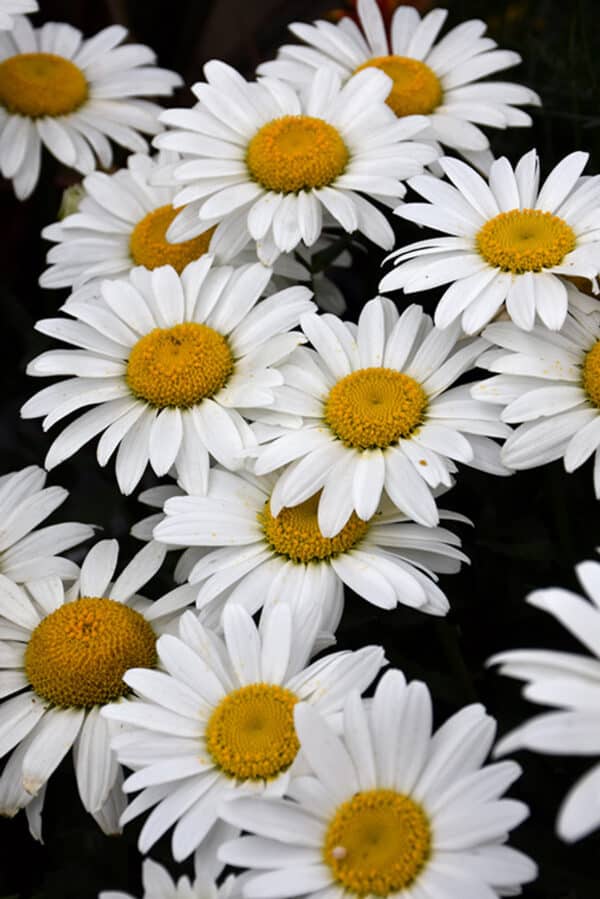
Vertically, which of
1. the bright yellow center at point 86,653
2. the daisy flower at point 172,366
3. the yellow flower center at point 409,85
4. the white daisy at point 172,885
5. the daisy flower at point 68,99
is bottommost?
the white daisy at point 172,885

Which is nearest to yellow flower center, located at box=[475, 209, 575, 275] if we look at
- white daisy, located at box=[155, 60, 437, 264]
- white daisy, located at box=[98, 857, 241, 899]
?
white daisy, located at box=[155, 60, 437, 264]

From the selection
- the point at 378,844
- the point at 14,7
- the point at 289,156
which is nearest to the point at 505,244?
the point at 289,156

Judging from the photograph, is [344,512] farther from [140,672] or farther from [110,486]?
[110,486]

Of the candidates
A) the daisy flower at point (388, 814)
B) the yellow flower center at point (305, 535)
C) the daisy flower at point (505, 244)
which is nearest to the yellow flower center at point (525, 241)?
the daisy flower at point (505, 244)

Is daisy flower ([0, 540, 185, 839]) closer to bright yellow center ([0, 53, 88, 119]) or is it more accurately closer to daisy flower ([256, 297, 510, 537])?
daisy flower ([256, 297, 510, 537])

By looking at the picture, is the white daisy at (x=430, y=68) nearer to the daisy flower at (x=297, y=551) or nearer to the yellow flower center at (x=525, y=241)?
the yellow flower center at (x=525, y=241)

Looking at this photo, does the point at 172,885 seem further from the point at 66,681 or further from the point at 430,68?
the point at 430,68
